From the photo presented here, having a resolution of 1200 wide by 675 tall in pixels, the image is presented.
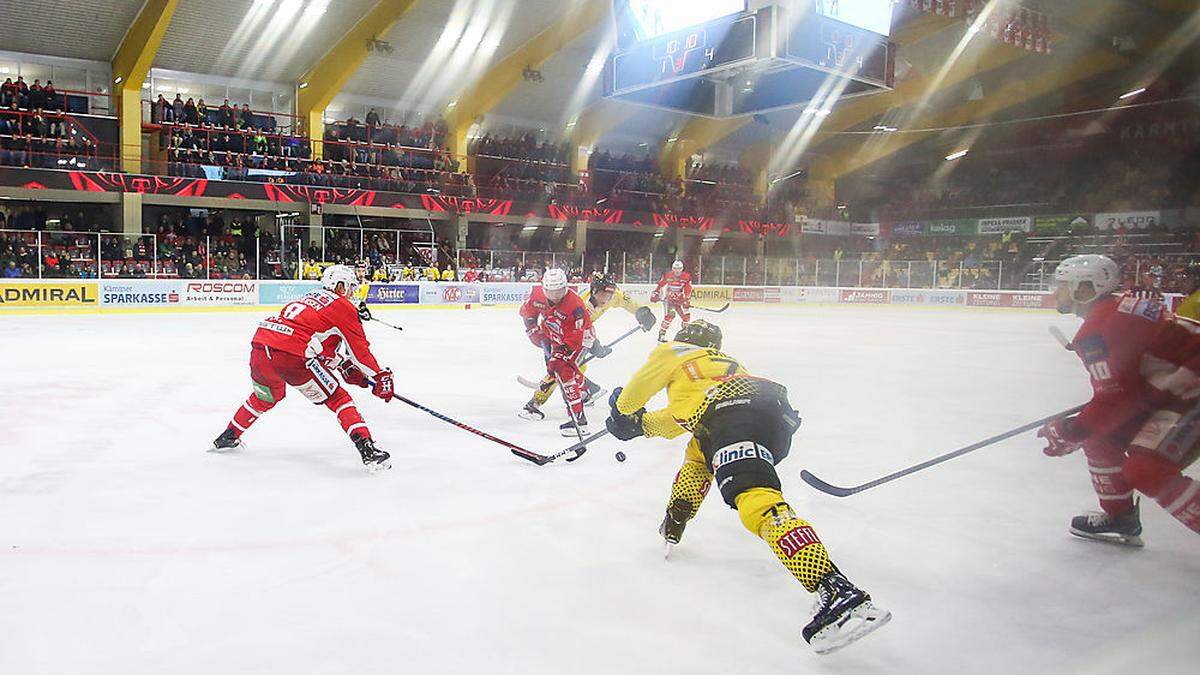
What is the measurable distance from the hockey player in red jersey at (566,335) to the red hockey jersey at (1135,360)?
3287 mm

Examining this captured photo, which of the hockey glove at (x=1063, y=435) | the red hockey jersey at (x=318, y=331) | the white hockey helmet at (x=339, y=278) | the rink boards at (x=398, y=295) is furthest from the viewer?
the rink boards at (x=398, y=295)

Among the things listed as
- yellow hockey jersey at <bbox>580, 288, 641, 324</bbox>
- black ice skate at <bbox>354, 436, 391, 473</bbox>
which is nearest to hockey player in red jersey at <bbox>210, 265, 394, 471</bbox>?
black ice skate at <bbox>354, 436, 391, 473</bbox>

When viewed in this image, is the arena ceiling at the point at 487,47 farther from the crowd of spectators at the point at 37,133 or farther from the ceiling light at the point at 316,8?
the crowd of spectators at the point at 37,133

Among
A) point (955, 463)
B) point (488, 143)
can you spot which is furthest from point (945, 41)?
point (955, 463)

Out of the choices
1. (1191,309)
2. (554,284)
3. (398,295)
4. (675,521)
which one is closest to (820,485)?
(675,521)

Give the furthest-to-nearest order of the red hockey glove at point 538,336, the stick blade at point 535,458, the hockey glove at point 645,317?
the hockey glove at point 645,317 → the red hockey glove at point 538,336 → the stick blade at point 535,458

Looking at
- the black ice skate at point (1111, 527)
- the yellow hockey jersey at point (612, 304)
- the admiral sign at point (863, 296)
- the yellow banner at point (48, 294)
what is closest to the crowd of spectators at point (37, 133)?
the yellow banner at point (48, 294)

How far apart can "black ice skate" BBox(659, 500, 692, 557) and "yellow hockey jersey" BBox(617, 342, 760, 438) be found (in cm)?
27

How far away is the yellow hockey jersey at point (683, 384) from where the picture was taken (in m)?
2.94

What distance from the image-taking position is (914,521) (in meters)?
3.90

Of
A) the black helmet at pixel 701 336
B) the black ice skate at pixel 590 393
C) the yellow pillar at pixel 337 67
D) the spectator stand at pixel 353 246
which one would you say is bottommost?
the black ice skate at pixel 590 393

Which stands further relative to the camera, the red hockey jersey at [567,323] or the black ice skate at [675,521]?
the red hockey jersey at [567,323]

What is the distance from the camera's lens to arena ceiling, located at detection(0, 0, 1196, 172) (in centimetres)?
1975

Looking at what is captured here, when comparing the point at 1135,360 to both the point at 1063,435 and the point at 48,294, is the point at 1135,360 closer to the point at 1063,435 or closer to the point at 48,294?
the point at 1063,435
